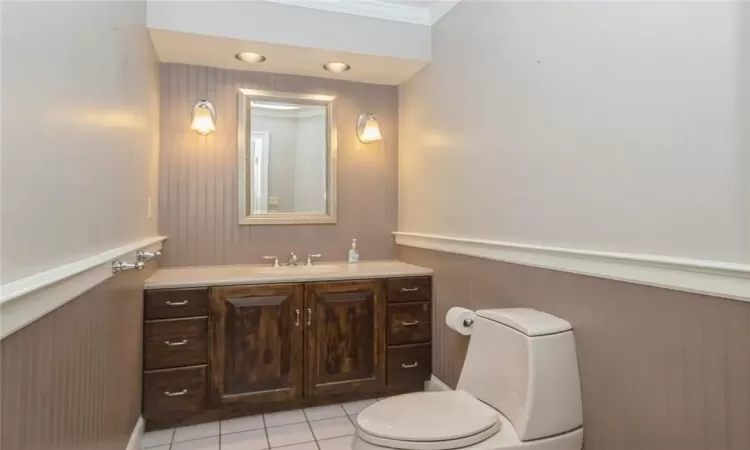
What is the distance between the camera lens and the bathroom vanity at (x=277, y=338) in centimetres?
225

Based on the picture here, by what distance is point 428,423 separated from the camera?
4.74 ft

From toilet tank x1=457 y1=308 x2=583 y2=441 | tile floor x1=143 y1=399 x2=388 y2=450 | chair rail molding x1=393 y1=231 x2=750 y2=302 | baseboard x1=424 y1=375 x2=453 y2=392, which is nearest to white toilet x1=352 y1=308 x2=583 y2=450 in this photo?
toilet tank x1=457 y1=308 x2=583 y2=441

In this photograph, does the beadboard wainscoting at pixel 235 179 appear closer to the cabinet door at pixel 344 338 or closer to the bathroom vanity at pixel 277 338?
the bathroom vanity at pixel 277 338

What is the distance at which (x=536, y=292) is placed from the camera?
1.79 m

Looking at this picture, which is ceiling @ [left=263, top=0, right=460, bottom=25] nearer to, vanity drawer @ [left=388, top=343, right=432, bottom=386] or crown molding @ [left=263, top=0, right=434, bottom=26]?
crown molding @ [left=263, top=0, right=434, bottom=26]

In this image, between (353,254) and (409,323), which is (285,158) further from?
(409,323)

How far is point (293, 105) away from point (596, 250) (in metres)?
2.15

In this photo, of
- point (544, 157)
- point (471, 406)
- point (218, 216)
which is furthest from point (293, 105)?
point (471, 406)

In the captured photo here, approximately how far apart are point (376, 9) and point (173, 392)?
2331mm

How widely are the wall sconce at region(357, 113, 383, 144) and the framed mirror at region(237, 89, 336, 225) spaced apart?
196 millimetres

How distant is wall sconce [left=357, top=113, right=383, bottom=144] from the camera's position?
10.0ft

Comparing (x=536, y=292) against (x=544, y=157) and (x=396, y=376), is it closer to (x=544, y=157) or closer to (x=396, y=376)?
(x=544, y=157)

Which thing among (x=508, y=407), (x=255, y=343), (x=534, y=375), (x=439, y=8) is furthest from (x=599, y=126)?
(x=255, y=343)

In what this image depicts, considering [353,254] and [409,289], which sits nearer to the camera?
[409,289]
